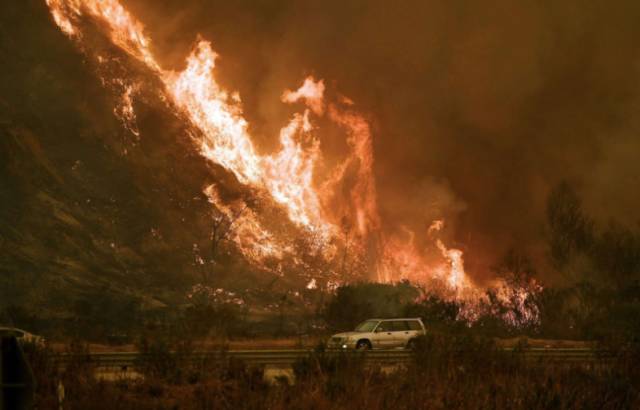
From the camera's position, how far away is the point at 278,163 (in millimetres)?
88188

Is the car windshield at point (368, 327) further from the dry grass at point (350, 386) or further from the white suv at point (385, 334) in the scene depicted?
the dry grass at point (350, 386)

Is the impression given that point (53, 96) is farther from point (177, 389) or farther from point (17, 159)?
point (177, 389)

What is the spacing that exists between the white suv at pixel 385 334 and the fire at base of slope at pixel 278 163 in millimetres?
52041

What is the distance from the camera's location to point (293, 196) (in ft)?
291

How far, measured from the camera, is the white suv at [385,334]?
30.0 meters

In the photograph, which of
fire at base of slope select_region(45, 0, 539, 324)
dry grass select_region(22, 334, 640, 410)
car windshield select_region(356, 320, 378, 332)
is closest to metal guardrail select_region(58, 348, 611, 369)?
dry grass select_region(22, 334, 640, 410)

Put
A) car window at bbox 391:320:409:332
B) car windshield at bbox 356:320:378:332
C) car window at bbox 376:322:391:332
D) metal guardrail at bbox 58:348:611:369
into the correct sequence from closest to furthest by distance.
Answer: metal guardrail at bbox 58:348:611:369, car window at bbox 376:322:391:332, car windshield at bbox 356:320:378:332, car window at bbox 391:320:409:332

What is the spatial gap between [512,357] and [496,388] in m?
3.62

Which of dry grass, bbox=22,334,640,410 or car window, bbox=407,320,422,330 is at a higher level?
car window, bbox=407,320,422,330

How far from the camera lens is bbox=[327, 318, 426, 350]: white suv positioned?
30031 millimetres

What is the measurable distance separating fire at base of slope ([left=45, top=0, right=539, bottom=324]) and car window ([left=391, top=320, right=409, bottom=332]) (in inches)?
2048

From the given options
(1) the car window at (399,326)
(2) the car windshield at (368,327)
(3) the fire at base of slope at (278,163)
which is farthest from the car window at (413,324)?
(3) the fire at base of slope at (278,163)

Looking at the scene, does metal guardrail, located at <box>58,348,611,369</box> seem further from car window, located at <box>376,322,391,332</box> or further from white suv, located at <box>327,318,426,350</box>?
car window, located at <box>376,322,391,332</box>

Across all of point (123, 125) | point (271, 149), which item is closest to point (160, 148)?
point (123, 125)
